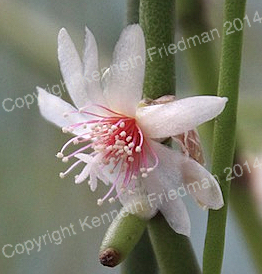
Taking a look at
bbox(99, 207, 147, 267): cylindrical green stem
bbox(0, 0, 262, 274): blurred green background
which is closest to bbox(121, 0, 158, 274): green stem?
bbox(99, 207, 147, 267): cylindrical green stem

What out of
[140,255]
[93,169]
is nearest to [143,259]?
[140,255]

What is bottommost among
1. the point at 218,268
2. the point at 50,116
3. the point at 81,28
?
the point at 218,268

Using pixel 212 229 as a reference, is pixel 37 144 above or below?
above

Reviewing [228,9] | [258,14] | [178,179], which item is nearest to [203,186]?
[178,179]

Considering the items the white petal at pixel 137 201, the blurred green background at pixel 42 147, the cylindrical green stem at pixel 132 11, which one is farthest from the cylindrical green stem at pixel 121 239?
the blurred green background at pixel 42 147

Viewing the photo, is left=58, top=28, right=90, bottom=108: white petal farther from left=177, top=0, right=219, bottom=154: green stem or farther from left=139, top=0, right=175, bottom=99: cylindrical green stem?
left=177, top=0, right=219, bottom=154: green stem

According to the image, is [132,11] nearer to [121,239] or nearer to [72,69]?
[72,69]

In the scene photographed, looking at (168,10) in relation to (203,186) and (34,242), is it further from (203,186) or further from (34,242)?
(34,242)
